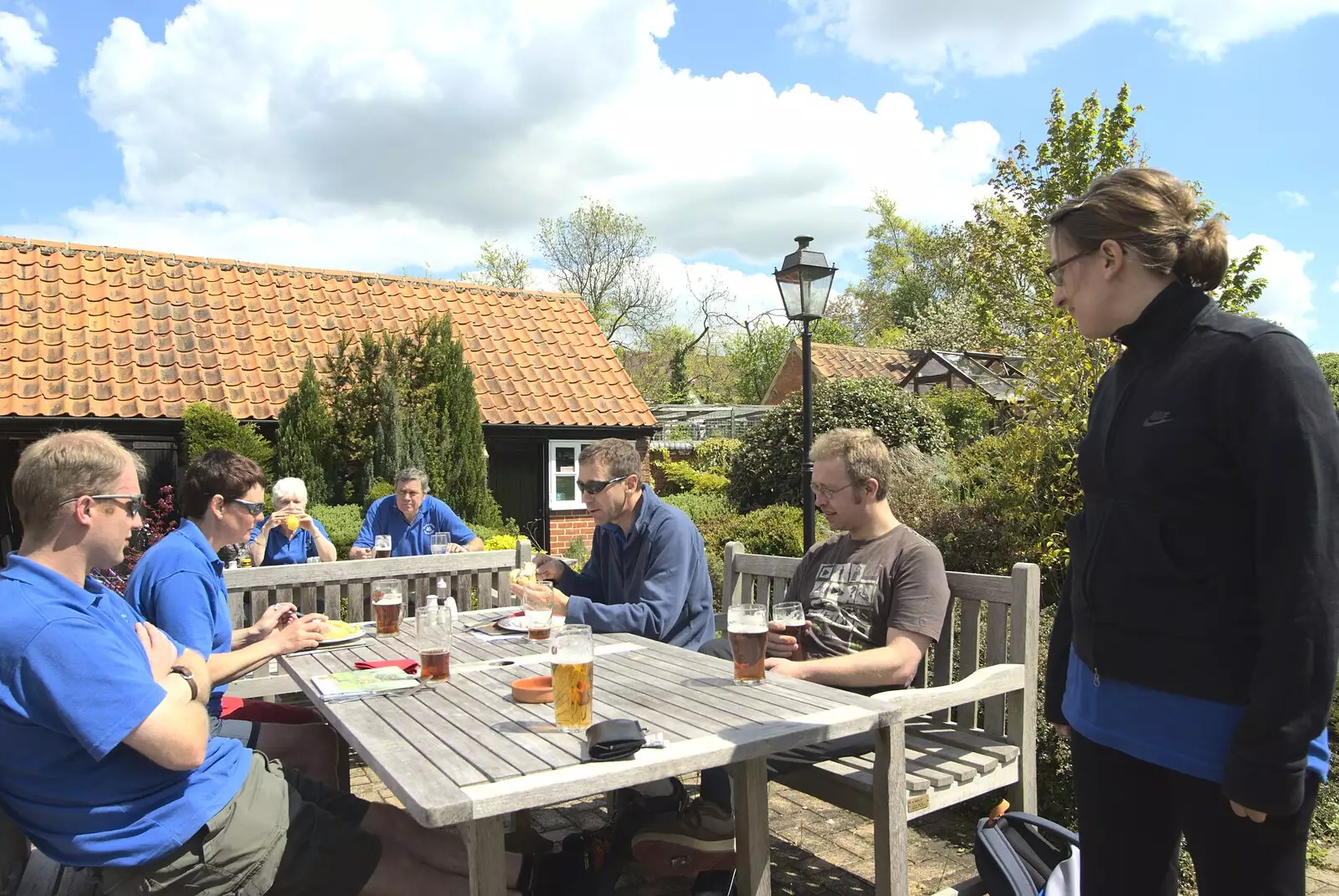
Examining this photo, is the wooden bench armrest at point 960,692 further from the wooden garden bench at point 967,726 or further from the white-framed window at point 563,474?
the white-framed window at point 563,474

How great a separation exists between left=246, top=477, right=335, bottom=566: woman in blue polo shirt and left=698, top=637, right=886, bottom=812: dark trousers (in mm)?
3206

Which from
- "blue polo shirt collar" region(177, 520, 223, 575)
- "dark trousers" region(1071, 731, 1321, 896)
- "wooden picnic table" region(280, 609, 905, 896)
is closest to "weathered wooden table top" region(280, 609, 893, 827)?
"wooden picnic table" region(280, 609, 905, 896)

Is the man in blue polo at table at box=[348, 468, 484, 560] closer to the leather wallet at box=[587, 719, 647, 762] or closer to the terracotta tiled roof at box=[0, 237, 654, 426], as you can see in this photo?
the leather wallet at box=[587, 719, 647, 762]

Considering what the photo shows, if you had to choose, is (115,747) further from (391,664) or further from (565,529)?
(565,529)

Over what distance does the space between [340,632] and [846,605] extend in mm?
2002

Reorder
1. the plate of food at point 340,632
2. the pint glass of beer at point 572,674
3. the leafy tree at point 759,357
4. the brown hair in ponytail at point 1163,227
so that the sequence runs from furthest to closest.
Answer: the leafy tree at point 759,357 → the plate of food at point 340,632 → the pint glass of beer at point 572,674 → the brown hair in ponytail at point 1163,227

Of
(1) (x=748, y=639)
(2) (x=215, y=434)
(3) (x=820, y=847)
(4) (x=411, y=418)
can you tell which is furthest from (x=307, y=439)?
(1) (x=748, y=639)

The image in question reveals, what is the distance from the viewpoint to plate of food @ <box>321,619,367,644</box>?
3.50m

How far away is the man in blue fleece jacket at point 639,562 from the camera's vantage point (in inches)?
138

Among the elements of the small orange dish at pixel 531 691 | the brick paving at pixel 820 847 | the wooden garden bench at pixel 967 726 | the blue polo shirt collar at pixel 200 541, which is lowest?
the brick paving at pixel 820 847

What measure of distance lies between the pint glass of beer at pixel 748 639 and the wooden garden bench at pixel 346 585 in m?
2.36

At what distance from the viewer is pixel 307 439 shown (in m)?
9.78

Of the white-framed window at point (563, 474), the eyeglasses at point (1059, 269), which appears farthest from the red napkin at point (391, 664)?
the white-framed window at point (563, 474)

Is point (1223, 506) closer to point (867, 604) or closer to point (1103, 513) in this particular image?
point (1103, 513)
